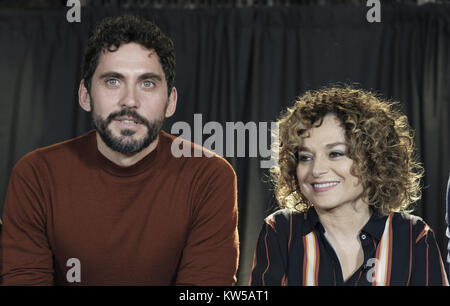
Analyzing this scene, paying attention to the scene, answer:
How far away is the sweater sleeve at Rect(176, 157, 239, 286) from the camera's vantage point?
168 centimetres

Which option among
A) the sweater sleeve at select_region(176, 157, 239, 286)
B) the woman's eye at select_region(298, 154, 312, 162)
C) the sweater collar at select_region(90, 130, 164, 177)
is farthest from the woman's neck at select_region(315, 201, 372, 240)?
the sweater collar at select_region(90, 130, 164, 177)

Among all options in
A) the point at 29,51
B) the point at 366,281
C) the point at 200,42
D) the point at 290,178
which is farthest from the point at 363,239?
the point at 29,51

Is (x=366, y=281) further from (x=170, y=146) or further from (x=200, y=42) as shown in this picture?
(x=200, y=42)

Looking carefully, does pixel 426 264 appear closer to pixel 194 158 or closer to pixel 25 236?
pixel 194 158

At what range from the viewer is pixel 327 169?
157 cm

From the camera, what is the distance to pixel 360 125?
163 cm

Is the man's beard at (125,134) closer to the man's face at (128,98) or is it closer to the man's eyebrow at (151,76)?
the man's face at (128,98)

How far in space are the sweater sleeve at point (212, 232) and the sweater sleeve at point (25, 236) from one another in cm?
46

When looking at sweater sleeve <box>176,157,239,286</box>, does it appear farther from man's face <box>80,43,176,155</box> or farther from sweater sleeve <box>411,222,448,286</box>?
sweater sleeve <box>411,222,448,286</box>

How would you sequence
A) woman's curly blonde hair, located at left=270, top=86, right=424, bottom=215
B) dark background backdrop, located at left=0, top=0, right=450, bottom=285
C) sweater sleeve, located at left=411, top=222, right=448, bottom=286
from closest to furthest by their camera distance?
sweater sleeve, located at left=411, top=222, right=448, bottom=286 → woman's curly blonde hair, located at left=270, top=86, right=424, bottom=215 → dark background backdrop, located at left=0, top=0, right=450, bottom=285

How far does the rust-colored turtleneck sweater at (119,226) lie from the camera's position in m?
1.70

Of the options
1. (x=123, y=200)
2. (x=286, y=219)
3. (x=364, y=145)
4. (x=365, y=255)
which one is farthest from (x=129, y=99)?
(x=365, y=255)

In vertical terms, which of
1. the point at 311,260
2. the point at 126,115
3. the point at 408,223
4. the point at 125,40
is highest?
the point at 125,40

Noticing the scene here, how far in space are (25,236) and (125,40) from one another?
0.76 m
